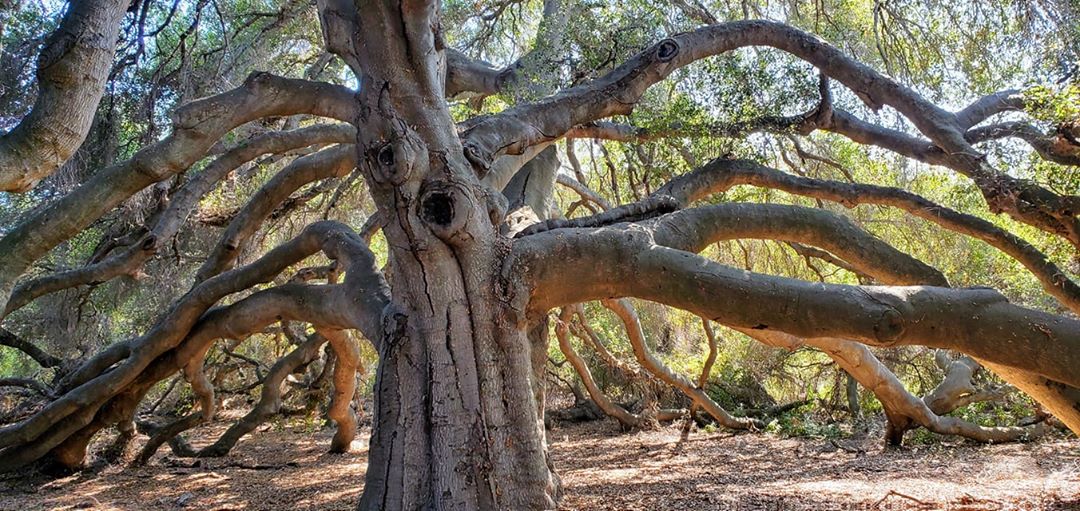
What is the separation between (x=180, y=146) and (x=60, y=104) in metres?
1.33

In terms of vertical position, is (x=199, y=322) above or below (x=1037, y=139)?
below

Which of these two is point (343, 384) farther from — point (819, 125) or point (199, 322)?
point (819, 125)

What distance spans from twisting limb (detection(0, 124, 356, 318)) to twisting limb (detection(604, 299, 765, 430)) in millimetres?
3145

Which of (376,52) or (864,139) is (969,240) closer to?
(864,139)

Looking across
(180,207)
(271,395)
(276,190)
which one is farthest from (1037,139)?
(271,395)

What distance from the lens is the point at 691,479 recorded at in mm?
5668

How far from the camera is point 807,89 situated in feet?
18.8

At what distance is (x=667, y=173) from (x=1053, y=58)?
3099 mm

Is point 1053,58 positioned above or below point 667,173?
above

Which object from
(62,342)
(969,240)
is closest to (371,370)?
(62,342)

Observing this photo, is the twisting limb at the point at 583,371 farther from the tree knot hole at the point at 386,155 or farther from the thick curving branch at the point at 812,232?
the tree knot hole at the point at 386,155

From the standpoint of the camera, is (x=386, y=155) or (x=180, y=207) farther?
(x=180, y=207)

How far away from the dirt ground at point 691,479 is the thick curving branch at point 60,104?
3.11 metres

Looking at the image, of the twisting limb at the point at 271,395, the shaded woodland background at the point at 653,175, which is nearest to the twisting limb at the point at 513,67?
the shaded woodland background at the point at 653,175
